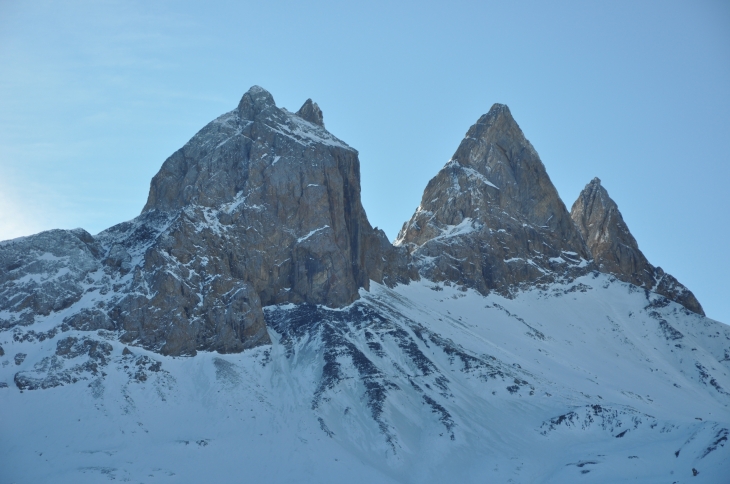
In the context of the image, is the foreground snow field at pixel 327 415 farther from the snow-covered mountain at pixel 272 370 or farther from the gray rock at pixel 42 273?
the gray rock at pixel 42 273

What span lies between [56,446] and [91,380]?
1803 cm

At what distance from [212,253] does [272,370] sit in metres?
26.8

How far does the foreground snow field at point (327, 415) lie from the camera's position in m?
127

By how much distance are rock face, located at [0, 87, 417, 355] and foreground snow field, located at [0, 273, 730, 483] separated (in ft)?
15.6

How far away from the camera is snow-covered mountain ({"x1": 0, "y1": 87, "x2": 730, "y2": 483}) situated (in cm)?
12975

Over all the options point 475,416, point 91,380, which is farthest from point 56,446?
point 475,416

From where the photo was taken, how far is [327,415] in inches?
5674

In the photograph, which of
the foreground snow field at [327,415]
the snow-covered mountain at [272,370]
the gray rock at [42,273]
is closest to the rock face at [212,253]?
the gray rock at [42,273]

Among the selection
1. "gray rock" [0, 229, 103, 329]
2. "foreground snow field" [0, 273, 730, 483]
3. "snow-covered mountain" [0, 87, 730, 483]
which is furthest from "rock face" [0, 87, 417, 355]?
"foreground snow field" [0, 273, 730, 483]

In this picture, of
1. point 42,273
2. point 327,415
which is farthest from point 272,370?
point 42,273

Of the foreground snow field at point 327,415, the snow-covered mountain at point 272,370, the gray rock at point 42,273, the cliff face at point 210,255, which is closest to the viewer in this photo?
the foreground snow field at point 327,415

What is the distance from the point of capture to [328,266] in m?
184

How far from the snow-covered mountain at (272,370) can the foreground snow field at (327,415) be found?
14.9 inches

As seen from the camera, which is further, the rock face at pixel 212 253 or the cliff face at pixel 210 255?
the rock face at pixel 212 253
